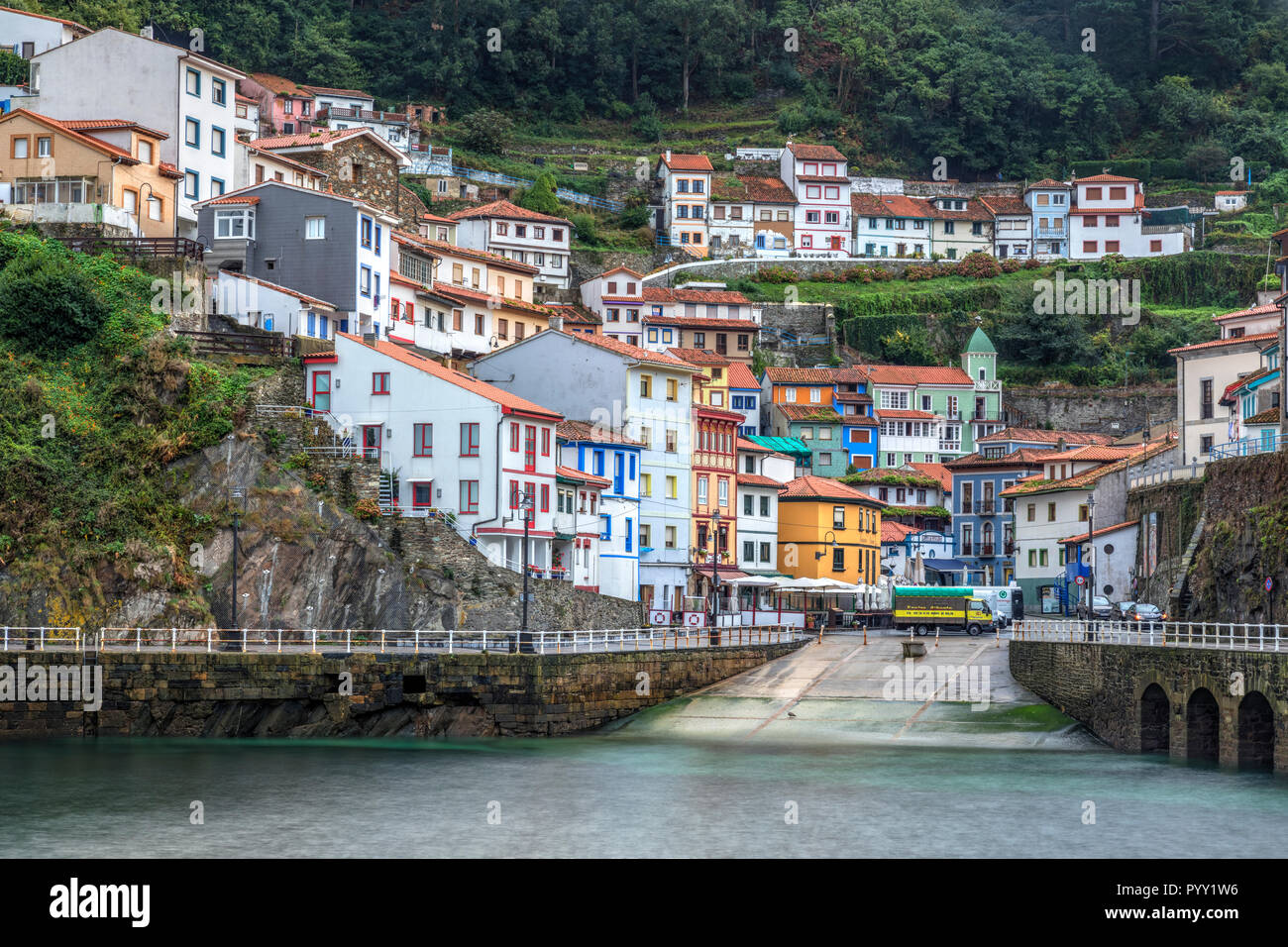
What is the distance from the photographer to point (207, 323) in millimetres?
75312

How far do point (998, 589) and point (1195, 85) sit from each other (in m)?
103

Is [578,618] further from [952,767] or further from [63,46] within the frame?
[63,46]

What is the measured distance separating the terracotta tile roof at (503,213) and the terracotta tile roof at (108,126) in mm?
40800

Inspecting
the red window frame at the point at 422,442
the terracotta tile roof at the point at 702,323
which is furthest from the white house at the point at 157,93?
the terracotta tile roof at the point at 702,323

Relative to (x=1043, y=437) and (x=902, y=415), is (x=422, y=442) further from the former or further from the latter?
(x=902, y=415)

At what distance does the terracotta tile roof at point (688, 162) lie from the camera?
14462cm

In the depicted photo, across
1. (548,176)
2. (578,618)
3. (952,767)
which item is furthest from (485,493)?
(548,176)

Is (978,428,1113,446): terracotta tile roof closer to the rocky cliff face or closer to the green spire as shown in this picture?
the green spire

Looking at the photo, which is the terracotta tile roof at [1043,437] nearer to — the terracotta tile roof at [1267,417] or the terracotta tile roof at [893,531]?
the terracotta tile roof at [893,531]

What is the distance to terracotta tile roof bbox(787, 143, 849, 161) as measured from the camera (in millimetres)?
147500

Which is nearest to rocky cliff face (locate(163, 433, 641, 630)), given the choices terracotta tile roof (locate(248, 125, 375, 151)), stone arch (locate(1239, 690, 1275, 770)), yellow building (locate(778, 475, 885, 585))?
stone arch (locate(1239, 690, 1275, 770))

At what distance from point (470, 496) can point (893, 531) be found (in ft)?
143
